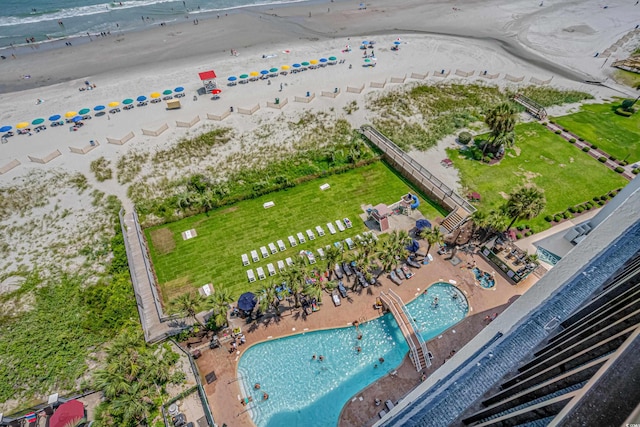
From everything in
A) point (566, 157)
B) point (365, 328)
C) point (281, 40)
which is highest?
point (281, 40)

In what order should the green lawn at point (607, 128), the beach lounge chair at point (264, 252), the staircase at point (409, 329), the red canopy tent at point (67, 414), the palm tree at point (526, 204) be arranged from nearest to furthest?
the red canopy tent at point (67, 414) < the staircase at point (409, 329) < the palm tree at point (526, 204) < the beach lounge chair at point (264, 252) < the green lawn at point (607, 128)

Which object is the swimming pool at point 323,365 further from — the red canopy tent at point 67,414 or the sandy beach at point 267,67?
the sandy beach at point 267,67

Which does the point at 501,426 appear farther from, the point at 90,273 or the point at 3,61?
the point at 3,61

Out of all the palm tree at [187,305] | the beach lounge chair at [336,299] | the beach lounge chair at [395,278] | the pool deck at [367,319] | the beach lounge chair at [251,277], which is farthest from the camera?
the beach lounge chair at [251,277]

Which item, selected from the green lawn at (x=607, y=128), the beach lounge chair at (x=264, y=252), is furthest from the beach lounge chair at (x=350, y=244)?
the green lawn at (x=607, y=128)

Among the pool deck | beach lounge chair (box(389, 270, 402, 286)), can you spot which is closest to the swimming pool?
the pool deck

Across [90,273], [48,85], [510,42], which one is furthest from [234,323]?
[510,42]

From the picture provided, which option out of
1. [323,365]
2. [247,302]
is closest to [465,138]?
[323,365]
